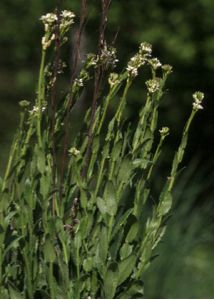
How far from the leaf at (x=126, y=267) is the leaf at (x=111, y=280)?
0.04 m

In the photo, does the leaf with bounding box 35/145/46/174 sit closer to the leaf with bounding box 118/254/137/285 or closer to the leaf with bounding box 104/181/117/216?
the leaf with bounding box 104/181/117/216

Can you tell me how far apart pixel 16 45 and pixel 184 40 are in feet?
7.65

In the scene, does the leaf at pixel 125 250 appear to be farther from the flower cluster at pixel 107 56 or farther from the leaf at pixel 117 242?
the flower cluster at pixel 107 56

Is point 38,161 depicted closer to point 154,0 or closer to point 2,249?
point 2,249

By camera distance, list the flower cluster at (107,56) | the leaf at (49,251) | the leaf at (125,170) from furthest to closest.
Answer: the flower cluster at (107,56), the leaf at (125,170), the leaf at (49,251)

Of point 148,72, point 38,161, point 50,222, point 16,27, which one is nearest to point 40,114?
point 38,161

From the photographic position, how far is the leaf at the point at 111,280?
257 centimetres

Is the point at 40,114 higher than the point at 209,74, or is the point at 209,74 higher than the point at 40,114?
the point at 209,74

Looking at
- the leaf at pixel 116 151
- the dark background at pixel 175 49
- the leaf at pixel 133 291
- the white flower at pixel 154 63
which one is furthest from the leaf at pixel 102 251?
the dark background at pixel 175 49

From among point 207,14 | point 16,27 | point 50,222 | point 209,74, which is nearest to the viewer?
point 50,222

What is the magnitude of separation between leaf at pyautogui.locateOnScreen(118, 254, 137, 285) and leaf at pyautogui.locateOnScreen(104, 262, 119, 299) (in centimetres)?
4

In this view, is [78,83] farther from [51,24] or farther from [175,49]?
[175,49]

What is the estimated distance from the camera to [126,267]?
2.62 m

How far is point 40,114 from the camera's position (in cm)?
268
